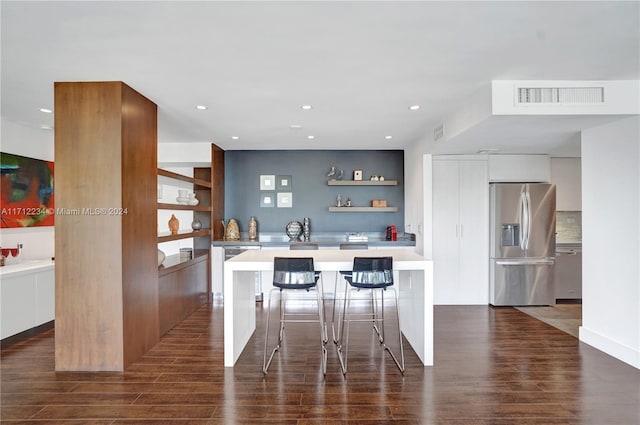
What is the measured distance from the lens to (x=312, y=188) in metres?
6.44

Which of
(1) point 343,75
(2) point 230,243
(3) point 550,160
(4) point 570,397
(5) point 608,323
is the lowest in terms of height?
(4) point 570,397

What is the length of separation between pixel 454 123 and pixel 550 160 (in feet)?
8.34

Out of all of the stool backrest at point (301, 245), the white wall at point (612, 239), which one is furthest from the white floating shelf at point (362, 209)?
the white wall at point (612, 239)

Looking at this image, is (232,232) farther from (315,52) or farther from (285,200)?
(315,52)

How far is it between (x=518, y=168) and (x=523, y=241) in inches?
42.2

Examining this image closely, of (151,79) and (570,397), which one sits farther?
(151,79)

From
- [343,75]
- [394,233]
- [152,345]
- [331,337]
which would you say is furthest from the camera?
[394,233]

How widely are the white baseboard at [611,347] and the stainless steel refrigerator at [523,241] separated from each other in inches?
55.3

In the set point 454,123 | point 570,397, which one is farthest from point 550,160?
point 570,397

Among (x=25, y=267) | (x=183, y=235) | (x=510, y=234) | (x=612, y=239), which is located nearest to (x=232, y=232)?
(x=183, y=235)

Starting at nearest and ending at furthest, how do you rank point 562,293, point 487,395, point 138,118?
point 487,395 < point 138,118 < point 562,293

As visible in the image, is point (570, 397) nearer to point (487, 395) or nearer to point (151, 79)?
point (487, 395)

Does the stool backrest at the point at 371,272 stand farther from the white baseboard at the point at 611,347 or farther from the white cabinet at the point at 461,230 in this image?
the white cabinet at the point at 461,230

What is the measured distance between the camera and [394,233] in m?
6.12
